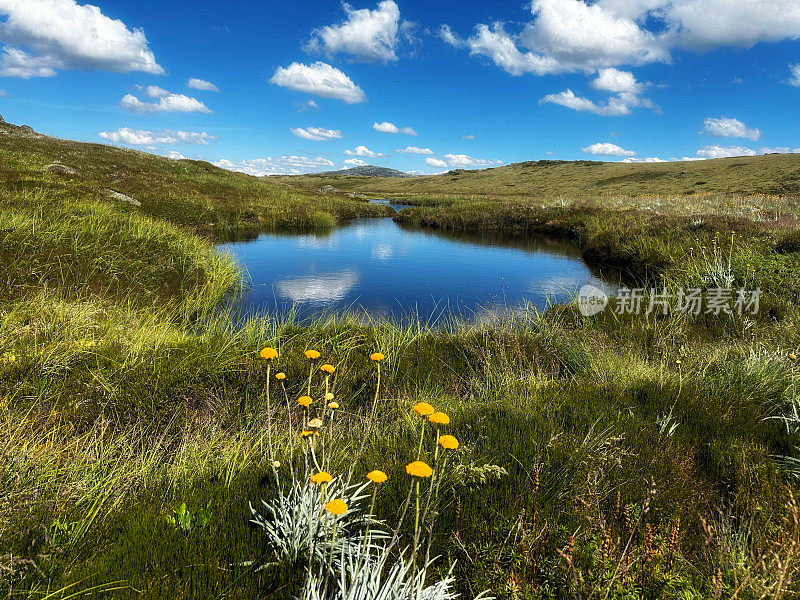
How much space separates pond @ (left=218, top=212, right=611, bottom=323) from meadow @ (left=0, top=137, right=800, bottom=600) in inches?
81.8

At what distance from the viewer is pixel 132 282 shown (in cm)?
766

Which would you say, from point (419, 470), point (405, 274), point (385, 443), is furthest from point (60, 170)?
point (419, 470)

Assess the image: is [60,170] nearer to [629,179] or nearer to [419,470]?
[419,470]

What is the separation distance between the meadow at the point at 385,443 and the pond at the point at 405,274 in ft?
6.82

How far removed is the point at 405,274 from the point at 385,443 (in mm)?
9987

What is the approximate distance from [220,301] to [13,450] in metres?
7.12

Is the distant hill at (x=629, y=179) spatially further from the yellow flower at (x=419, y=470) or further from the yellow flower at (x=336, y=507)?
the yellow flower at (x=336, y=507)

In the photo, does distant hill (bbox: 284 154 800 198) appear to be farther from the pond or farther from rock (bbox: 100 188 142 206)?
rock (bbox: 100 188 142 206)

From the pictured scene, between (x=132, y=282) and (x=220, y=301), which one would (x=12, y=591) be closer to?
(x=132, y=282)

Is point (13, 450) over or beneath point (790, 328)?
beneath

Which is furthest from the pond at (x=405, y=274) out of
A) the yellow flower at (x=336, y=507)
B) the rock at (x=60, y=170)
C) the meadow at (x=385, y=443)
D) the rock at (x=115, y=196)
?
the rock at (x=60, y=170)

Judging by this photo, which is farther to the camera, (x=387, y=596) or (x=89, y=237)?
(x=89, y=237)

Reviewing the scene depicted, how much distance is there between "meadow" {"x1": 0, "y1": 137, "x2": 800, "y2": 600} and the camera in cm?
188

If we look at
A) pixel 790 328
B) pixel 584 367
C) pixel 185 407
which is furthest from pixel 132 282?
pixel 790 328
